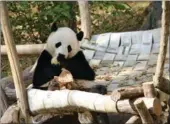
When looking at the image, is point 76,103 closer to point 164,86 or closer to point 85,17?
point 164,86

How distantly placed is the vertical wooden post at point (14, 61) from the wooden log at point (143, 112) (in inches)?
34.2

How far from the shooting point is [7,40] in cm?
270

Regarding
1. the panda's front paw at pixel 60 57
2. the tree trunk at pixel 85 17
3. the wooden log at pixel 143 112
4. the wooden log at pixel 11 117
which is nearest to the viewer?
the wooden log at pixel 143 112

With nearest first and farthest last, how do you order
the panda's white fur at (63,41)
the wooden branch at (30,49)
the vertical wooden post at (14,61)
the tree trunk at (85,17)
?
1. the vertical wooden post at (14,61)
2. the panda's white fur at (63,41)
3. the wooden branch at (30,49)
4. the tree trunk at (85,17)

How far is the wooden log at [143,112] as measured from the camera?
87.0 inches

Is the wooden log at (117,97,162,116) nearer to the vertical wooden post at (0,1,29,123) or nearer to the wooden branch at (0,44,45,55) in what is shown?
the vertical wooden post at (0,1,29,123)

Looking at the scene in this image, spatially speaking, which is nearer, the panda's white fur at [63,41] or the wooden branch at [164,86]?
the wooden branch at [164,86]

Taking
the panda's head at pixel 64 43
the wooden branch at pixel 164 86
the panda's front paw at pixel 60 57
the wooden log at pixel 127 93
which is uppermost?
the panda's head at pixel 64 43

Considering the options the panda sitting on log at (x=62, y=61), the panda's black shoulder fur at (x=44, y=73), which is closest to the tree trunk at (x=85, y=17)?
the panda sitting on log at (x=62, y=61)

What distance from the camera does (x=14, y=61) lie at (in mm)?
Answer: 2756

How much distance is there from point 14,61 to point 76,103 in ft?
1.57

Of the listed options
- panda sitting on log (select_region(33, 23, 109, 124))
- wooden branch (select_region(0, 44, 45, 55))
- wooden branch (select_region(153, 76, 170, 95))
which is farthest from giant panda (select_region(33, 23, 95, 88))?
A: wooden branch (select_region(0, 44, 45, 55))

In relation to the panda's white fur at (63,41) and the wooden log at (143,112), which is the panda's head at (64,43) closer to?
the panda's white fur at (63,41)

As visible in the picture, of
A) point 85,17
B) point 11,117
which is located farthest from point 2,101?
point 85,17
